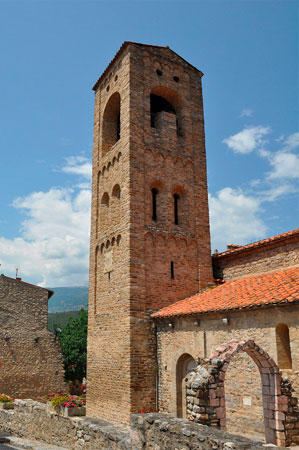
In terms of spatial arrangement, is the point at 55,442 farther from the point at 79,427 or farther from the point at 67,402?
the point at 79,427

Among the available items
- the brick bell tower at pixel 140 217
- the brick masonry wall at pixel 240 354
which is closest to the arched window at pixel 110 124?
the brick bell tower at pixel 140 217

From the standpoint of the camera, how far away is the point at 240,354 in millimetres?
10680

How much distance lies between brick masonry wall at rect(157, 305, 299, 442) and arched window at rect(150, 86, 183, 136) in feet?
28.8

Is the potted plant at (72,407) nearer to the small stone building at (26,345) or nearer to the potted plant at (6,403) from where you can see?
the potted plant at (6,403)

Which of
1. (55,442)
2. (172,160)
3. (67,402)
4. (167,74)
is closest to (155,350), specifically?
(67,402)

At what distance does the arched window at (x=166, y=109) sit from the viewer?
17.2m

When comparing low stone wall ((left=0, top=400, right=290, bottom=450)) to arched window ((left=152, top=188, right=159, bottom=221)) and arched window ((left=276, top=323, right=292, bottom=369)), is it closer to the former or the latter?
arched window ((left=276, top=323, right=292, bottom=369))

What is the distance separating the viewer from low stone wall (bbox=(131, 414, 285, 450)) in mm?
5016

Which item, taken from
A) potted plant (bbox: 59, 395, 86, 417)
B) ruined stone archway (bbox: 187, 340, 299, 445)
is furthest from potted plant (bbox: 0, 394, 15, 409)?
ruined stone archway (bbox: 187, 340, 299, 445)

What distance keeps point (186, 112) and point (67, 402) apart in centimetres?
1292

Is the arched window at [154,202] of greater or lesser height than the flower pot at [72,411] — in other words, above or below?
above

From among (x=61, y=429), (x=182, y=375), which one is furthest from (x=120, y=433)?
(x=182, y=375)

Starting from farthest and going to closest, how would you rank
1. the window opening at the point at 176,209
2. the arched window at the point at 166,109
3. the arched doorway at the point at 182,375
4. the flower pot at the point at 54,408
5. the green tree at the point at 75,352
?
the green tree at the point at 75,352
the arched window at the point at 166,109
the window opening at the point at 176,209
the arched doorway at the point at 182,375
the flower pot at the point at 54,408

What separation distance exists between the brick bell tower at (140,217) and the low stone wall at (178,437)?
21.4ft
